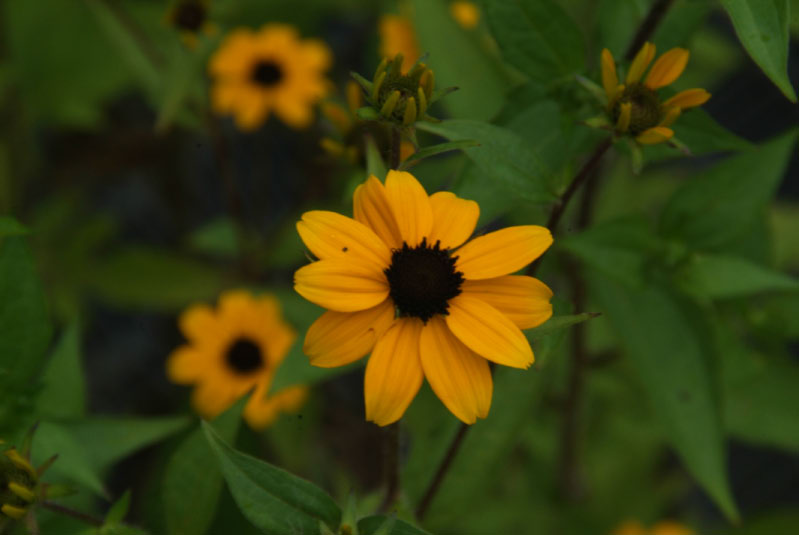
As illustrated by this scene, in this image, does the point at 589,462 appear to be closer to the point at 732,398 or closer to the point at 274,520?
the point at 732,398

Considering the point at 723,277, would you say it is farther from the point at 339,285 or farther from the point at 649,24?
the point at 339,285

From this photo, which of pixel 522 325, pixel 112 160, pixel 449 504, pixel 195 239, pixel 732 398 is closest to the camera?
pixel 522 325

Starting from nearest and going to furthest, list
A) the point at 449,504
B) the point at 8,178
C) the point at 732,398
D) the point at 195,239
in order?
1. the point at 449,504
2. the point at 732,398
3. the point at 195,239
4. the point at 8,178

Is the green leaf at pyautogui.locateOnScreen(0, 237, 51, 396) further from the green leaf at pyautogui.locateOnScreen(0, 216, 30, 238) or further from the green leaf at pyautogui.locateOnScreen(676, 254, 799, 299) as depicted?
the green leaf at pyautogui.locateOnScreen(676, 254, 799, 299)

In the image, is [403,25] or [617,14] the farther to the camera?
[403,25]

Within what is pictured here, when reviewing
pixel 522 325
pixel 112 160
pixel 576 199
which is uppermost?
pixel 522 325

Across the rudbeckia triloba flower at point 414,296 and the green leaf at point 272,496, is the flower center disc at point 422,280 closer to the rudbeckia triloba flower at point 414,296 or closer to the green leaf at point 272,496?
the rudbeckia triloba flower at point 414,296

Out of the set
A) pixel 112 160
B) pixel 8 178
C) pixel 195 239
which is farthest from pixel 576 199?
pixel 112 160

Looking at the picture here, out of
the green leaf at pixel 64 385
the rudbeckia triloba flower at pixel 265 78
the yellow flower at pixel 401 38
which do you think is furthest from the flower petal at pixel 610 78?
the rudbeckia triloba flower at pixel 265 78

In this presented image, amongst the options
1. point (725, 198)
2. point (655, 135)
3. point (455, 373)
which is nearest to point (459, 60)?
point (725, 198)

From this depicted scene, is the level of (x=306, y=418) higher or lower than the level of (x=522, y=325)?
lower
